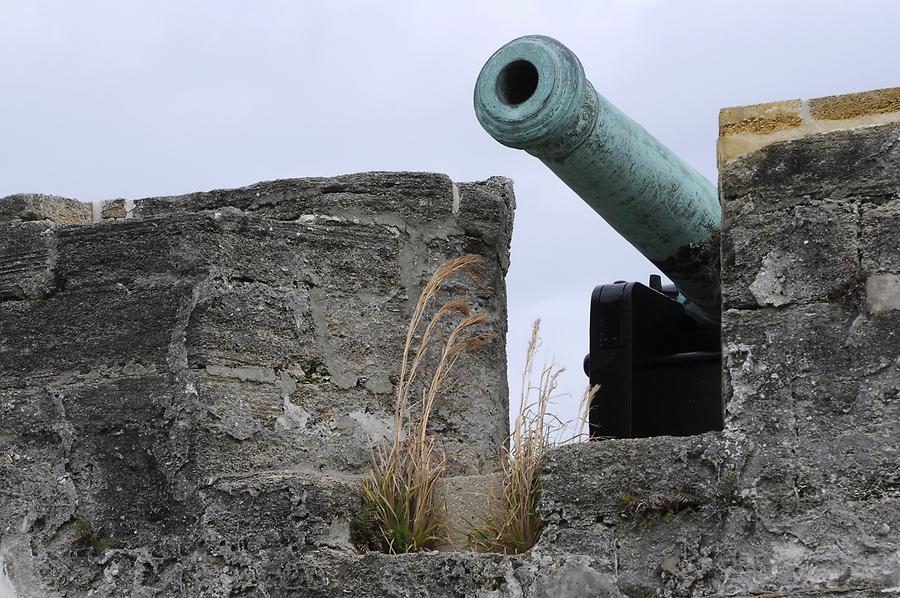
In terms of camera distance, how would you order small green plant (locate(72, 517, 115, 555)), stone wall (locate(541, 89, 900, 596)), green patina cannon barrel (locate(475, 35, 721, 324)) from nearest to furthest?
stone wall (locate(541, 89, 900, 596)) → green patina cannon barrel (locate(475, 35, 721, 324)) → small green plant (locate(72, 517, 115, 555))

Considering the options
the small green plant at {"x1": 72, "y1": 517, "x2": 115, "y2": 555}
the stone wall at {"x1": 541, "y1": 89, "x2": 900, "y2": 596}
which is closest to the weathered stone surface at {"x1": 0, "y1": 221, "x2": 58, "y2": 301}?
the small green plant at {"x1": 72, "y1": 517, "x2": 115, "y2": 555}

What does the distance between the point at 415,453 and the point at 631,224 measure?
33.5 inches

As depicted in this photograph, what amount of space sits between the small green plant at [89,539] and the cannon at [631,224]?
1.30m

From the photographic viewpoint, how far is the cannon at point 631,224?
3.86 m

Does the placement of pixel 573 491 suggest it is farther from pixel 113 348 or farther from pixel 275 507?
pixel 113 348

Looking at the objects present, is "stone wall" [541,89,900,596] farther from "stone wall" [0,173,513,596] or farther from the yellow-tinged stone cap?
"stone wall" [0,173,513,596]

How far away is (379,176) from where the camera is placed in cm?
436

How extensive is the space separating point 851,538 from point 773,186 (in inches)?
31.6

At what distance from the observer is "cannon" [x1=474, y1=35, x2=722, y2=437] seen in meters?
3.86

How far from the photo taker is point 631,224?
4.33 metres

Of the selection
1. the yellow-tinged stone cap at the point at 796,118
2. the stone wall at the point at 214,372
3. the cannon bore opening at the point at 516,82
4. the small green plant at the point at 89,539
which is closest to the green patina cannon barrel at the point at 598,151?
the cannon bore opening at the point at 516,82

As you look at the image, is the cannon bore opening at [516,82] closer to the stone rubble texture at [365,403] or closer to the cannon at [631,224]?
the cannon at [631,224]

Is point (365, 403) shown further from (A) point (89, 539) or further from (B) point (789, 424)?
(B) point (789, 424)

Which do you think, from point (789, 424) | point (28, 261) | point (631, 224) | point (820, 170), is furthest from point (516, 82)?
point (28, 261)
